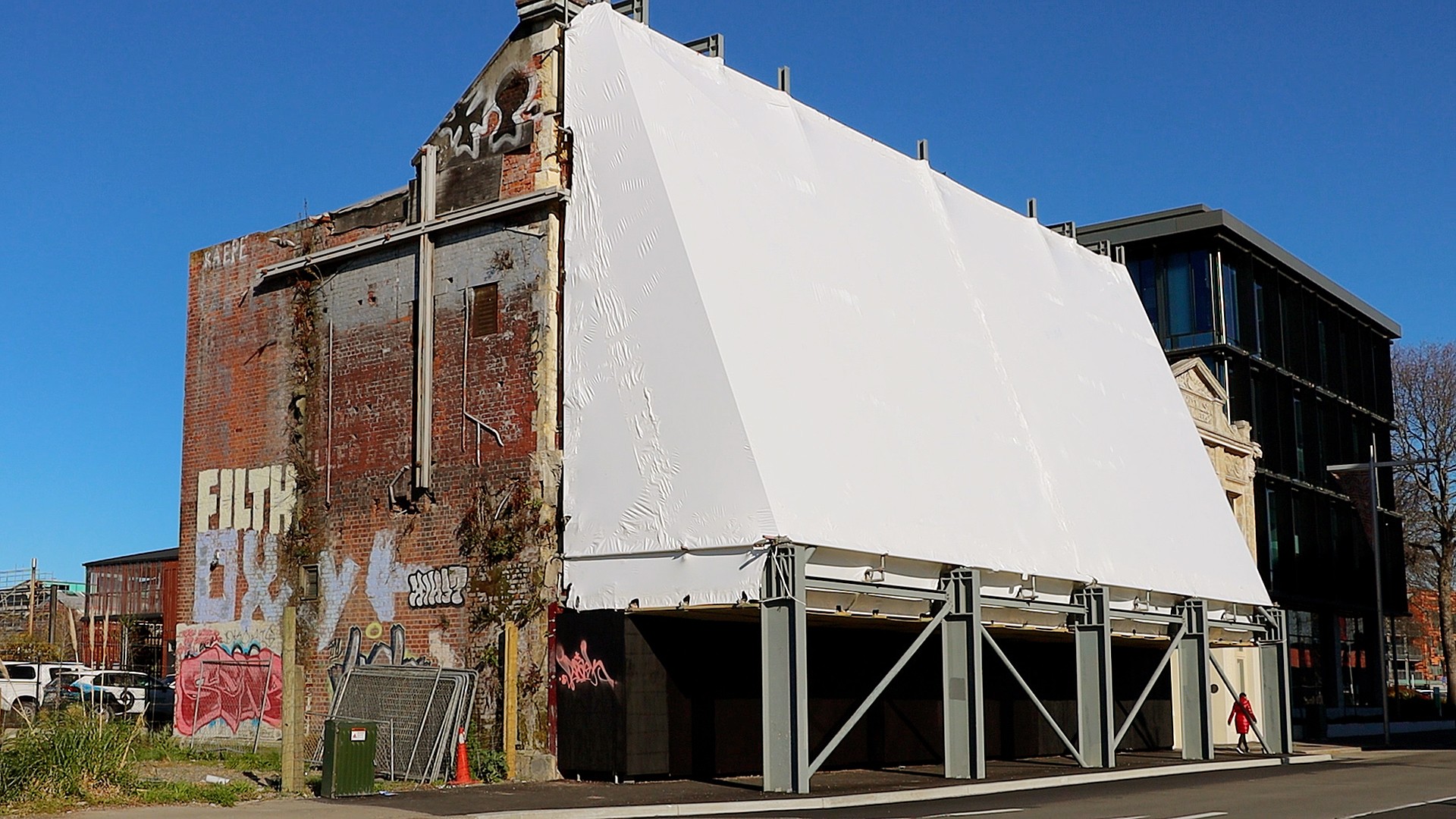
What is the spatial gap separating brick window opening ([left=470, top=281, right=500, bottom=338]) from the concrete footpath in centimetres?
753

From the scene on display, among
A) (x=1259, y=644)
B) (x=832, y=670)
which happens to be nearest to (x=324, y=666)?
(x=832, y=670)

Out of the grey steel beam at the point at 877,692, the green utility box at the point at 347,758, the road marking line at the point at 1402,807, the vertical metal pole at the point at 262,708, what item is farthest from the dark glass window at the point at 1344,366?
the green utility box at the point at 347,758

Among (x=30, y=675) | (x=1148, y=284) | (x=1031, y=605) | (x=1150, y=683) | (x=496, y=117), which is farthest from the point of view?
(x=1148, y=284)

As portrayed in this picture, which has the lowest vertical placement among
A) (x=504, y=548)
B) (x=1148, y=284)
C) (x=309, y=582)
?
(x=309, y=582)

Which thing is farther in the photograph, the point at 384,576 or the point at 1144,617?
the point at 1144,617

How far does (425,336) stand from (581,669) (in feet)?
22.2

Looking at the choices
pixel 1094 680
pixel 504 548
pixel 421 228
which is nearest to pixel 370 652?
pixel 504 548

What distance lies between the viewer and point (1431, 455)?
6072cm

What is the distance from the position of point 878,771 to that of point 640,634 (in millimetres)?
6462

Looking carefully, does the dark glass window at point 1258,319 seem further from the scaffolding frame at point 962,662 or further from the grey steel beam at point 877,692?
the grey steel beam at point 877,692

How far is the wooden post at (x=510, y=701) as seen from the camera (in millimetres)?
22469

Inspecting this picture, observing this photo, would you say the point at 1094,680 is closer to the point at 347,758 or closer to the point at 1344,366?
the point at 347,758

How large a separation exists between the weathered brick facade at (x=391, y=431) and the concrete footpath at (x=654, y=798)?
2.30m

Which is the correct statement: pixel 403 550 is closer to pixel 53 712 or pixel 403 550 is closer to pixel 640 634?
pixel 640 634
